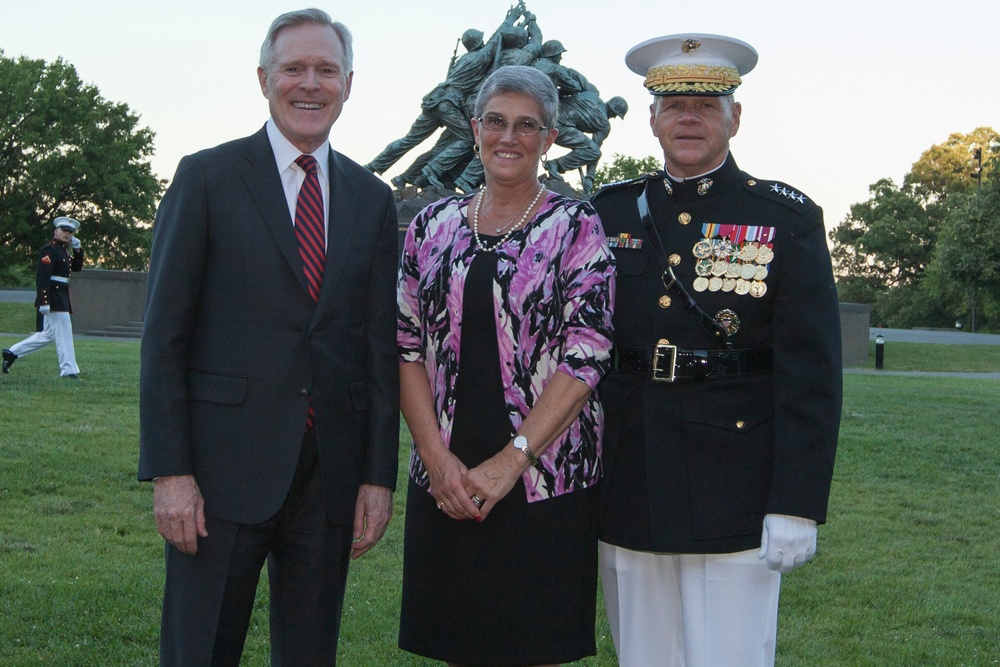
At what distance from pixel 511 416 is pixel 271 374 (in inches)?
27.1

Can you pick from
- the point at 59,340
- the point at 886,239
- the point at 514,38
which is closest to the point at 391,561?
the point at 59,340

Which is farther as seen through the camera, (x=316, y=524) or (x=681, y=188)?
(x=681, y=188)

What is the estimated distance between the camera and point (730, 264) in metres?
3.04

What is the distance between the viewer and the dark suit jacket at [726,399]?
2891 millimetres

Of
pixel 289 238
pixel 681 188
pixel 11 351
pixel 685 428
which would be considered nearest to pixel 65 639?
pixel 289 238

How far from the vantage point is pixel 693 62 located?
10.2 ft

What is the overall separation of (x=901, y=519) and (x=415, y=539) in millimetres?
4888

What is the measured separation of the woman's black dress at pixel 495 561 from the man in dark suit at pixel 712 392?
163mm

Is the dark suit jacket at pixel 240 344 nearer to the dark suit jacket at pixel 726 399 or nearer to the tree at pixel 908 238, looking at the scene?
the dark suit jacket at pixel 726 399

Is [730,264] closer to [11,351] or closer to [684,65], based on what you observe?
[684,65]

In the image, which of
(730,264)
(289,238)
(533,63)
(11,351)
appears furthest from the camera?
(533,63)

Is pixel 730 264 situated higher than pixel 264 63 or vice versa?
pixel 264 63

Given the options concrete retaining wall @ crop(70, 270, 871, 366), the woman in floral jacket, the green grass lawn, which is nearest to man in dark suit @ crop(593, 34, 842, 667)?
the woman in floral jacket

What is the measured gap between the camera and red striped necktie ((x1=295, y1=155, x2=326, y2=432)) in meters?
2.88
